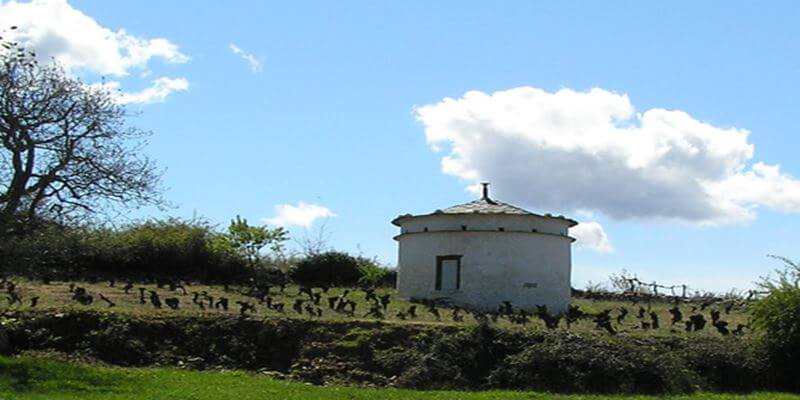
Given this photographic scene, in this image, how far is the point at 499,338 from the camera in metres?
22.5

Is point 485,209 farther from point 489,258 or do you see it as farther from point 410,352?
point 410,352

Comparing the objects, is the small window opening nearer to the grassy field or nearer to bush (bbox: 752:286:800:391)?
the grassy field

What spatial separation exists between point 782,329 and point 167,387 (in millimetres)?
13821

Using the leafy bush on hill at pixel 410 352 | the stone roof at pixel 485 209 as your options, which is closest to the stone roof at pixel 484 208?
the stone roof at pixel 485 209

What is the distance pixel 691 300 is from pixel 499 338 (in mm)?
20497

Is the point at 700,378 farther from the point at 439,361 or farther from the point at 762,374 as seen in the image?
the point at 439,361

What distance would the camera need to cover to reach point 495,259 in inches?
1214

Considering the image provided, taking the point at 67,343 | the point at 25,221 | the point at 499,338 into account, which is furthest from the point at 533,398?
the point at 25,221

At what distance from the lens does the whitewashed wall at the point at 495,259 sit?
30781 millimetres

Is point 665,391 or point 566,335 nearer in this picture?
point 665,391

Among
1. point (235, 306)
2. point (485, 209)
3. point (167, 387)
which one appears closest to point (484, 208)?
point (485, 209)

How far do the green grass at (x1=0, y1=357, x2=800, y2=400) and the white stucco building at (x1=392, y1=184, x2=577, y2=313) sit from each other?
10623 mm

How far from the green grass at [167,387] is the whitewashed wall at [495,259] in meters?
10.6

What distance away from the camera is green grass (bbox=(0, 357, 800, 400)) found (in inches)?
688
